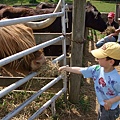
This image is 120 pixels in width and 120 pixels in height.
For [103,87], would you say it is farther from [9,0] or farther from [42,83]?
[9,0]

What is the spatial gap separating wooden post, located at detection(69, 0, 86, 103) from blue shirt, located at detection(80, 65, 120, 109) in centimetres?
81

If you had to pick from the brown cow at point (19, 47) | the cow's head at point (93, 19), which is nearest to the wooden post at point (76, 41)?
the brown cow at point (19, 47)

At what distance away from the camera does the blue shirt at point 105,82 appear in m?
2.34

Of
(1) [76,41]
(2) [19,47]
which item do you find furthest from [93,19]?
(2) [19,47]

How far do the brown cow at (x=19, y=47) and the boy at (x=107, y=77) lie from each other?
468 millimetres

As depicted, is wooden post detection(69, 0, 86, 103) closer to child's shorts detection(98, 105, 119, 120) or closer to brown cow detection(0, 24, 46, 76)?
brown cow detection(0, 24, 46, 76)

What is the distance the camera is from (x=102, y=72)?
2.43m

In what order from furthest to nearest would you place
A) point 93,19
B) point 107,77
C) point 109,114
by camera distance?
point 93,19, point 109,114, point 107,77

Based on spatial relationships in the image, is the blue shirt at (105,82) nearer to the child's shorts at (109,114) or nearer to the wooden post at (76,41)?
the child's shorts at (109,114)

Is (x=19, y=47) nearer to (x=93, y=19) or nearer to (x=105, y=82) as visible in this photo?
(x=105, y=82)

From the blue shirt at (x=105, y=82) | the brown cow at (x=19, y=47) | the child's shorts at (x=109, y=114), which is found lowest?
the child's shorts at (x=109, y=114)

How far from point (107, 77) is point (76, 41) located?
3.41ft

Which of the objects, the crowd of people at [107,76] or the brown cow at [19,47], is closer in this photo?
the crowd of people at [107,76]

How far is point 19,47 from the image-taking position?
257cm
